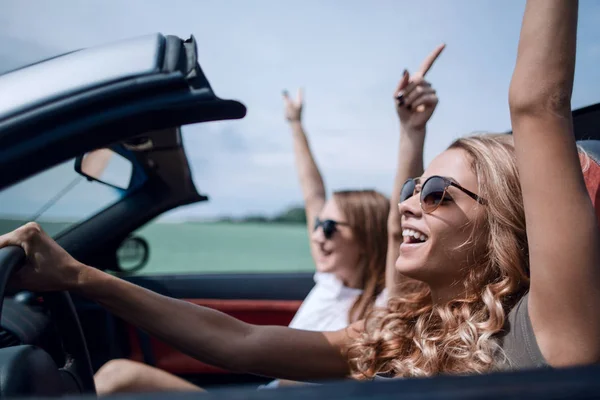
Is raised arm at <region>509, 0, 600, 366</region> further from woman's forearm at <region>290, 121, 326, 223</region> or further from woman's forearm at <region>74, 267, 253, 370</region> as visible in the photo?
woman's forearm at <region>290, 121, 326, 223</region>

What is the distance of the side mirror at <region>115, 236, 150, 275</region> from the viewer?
2545 millimetres

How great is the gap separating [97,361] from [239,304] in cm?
79

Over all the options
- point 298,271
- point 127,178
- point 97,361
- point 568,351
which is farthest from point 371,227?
point 568,351

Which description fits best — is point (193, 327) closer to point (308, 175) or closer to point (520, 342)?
point (520, 342)

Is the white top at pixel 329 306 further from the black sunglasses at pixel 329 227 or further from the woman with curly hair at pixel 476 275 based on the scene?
the woman with curly hair at pixel 476 275

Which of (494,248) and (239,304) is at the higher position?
(494,248)

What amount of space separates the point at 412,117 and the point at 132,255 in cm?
156

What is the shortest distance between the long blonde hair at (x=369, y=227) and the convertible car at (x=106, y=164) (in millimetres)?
813

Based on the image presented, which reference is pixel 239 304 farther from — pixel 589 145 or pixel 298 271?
pixel 589 145

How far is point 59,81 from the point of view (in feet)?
3.41

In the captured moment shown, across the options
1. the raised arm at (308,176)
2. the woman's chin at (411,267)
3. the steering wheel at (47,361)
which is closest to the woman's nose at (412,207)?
the woman's chin at (411,267)

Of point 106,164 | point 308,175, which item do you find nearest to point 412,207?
point 106,164

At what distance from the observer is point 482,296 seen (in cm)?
135

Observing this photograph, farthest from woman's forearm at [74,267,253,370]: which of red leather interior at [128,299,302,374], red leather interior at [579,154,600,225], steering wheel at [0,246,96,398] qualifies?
red leather interior at [128,299,302,374]
